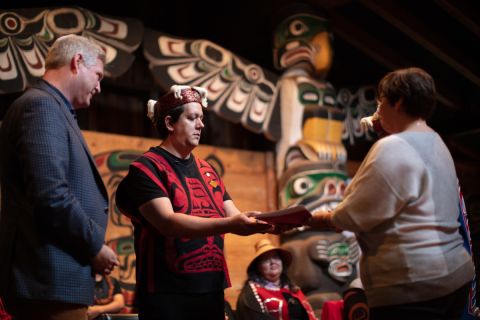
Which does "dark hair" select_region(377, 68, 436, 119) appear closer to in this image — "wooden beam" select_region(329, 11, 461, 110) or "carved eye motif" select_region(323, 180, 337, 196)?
"carved eye motif" select_region(323, 180, 337, 196)

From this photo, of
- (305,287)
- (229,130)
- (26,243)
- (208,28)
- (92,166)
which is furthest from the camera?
(208,28)

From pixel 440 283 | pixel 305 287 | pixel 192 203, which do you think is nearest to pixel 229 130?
pixel 305 287

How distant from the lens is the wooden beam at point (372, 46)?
6277mm

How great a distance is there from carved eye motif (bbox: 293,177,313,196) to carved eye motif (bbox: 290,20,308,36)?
130 centimetres

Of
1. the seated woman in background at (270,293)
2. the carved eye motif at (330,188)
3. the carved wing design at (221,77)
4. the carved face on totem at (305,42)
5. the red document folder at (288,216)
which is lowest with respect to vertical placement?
the seated woman in background at (270,293)

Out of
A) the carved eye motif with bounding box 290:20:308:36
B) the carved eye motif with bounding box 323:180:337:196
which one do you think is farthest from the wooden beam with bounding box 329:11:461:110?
the carved eye motif with bounding box 323:180:337:196

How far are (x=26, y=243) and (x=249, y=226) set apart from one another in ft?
2.42

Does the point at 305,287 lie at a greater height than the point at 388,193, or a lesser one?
lesser

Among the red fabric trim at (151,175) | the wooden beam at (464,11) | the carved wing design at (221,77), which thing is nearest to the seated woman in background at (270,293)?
the carved wing design at (221,77)

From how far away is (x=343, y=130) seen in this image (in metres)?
6.30

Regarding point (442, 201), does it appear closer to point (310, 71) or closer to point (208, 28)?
point (310, 71)

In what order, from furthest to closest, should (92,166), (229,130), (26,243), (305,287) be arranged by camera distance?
1. (229,130)
2. (305,287)
3. (92,166)
4. (26,243)

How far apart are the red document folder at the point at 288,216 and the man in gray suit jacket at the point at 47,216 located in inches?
21.8

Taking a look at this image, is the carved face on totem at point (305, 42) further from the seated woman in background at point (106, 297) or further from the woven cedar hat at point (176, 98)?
the woven cedar hat at point (176, 98)
